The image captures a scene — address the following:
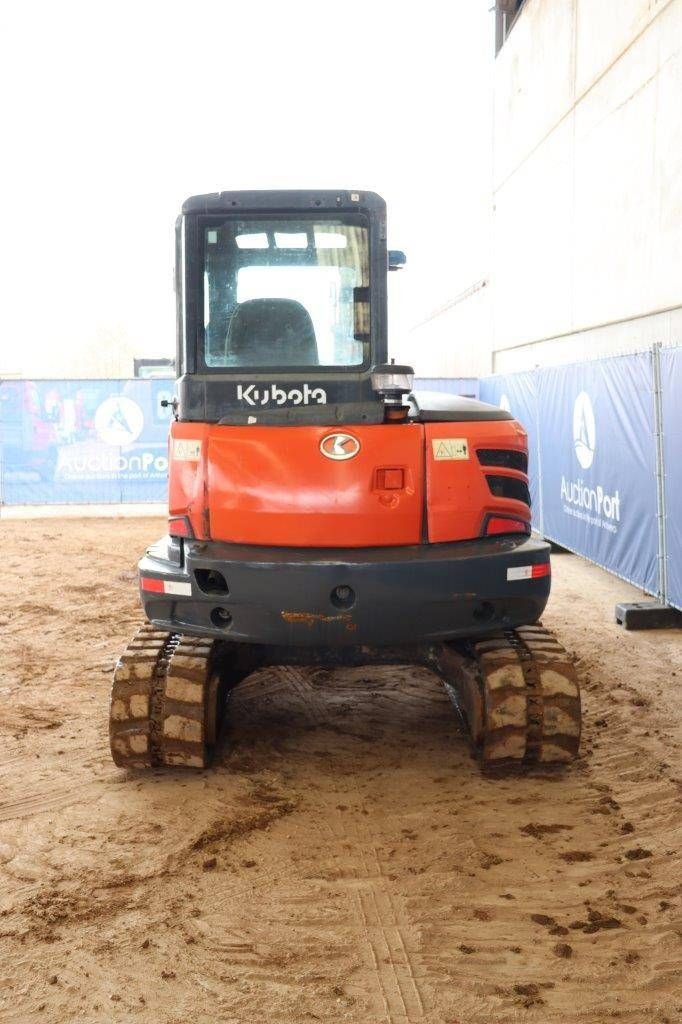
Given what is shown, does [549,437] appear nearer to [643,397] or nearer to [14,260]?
[643,397]

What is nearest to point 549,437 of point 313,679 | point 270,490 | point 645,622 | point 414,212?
point 645,622

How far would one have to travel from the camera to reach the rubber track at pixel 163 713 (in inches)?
208

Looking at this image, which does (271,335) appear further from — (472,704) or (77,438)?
(77,438)

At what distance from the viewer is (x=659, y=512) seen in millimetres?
8883

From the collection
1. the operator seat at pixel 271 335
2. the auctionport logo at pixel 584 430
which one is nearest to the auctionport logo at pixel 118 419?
the auctionport logo at pixel 584 430

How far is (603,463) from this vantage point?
10.4m

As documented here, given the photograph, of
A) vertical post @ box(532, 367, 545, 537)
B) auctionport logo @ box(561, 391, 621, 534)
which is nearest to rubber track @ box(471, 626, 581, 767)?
auctionport logo @ box(561, 391, 621, 534)

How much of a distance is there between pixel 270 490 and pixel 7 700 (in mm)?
3026

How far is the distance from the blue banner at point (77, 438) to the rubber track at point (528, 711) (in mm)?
12490

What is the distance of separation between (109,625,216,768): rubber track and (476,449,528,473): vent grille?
6.17ft

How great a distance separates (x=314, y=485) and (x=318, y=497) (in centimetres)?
7

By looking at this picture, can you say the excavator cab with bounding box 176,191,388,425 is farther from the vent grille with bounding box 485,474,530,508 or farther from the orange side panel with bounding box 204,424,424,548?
the vent grille with bounding box 485,474,530,508

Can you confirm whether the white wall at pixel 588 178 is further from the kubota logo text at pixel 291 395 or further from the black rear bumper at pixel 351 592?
the kubota logo text at pixel 291 395

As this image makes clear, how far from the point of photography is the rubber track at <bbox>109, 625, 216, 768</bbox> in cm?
529
